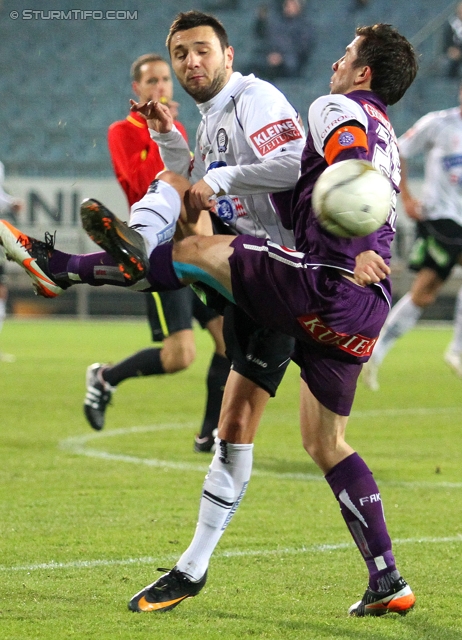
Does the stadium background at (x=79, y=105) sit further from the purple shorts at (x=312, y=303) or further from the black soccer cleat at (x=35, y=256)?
the purple shorts at (x=312, y=303)

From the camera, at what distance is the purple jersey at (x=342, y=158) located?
10.8 ft

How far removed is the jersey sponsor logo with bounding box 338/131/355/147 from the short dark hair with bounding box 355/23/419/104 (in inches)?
14.0

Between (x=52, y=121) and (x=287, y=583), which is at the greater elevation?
(x=287, y=583)

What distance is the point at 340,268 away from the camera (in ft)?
11.0

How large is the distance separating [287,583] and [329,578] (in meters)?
0.17

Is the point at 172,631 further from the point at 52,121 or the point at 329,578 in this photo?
the point at 52,121

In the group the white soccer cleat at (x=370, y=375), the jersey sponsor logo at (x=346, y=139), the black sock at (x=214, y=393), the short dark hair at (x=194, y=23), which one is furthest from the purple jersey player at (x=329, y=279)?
the white soccer cleat at (x=370, y=375)

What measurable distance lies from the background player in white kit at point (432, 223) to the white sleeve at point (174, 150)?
19.6ft

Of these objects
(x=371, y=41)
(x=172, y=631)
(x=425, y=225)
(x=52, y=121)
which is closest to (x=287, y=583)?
(x=172, y=631)

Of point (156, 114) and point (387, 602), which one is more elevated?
point (156, 114)

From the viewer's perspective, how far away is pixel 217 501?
362 cm

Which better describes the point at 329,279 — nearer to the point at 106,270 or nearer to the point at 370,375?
the point at 106,270

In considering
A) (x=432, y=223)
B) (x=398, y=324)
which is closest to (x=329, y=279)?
(x=398, y=324)

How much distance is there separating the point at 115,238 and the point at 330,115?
752 mm
